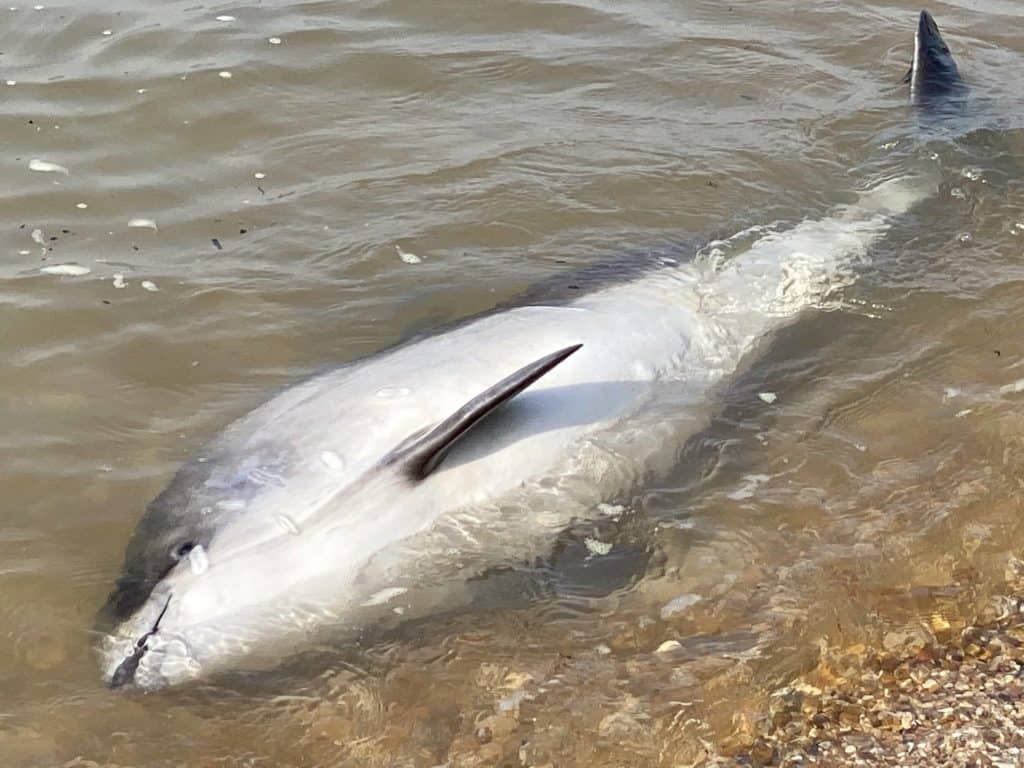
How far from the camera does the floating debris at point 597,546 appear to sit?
5.70 metres

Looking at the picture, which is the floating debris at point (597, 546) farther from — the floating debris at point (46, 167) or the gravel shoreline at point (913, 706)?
the floating debris at point (46, 167)

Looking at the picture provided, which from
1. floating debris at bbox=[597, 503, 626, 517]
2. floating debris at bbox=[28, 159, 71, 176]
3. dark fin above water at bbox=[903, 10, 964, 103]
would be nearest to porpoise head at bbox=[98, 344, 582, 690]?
floating debris at bbox=[597, 503, 626, 517]

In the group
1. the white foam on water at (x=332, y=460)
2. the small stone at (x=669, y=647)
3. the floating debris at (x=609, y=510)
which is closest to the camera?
the small stone at (x=669, y=647)

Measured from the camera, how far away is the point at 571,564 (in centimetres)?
564

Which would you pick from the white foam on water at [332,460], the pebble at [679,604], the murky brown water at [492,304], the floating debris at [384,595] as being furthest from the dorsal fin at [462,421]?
the pebble at [679,604]

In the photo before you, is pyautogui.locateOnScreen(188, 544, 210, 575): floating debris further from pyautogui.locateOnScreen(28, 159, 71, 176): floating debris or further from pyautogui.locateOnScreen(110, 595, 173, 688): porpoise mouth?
pyautogui.locateOnScreen(28, 159, 71, 176): floating debris

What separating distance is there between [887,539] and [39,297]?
4.96 meters

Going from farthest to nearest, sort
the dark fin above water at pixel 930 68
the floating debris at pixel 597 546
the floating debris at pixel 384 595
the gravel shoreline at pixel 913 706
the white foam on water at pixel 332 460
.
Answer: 1. the dark fin above water at pixel 930 68
2. the floating debris at pixel 597 546
3. the white foam on water at pixel 332 460
4. the floating debris at pixel 384 595
5. the gravel shoreline at pixel 913 706

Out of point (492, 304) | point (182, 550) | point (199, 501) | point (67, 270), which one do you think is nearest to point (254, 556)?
point (182, 550)

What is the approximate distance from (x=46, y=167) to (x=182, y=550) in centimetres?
438

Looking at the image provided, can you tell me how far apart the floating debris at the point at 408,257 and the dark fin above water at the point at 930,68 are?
13.6 ft

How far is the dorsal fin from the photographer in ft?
17.5

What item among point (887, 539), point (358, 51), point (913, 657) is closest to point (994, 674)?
point (913, 657)

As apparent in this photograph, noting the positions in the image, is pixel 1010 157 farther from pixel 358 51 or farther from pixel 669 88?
pixel 358 51
